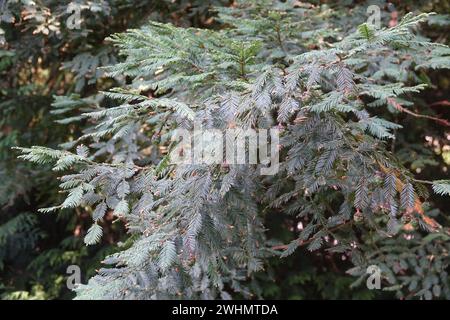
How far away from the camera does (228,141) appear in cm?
183

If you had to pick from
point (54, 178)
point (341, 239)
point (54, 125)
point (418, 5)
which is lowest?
point (54, 178)

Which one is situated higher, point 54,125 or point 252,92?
point 252,92

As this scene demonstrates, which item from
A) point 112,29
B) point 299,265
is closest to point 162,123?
point 112,29

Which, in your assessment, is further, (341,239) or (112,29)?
(112,29)

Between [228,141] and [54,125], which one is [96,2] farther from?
[228,141]

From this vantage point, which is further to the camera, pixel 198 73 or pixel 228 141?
pixel 198 73

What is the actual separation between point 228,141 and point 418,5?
2502mm

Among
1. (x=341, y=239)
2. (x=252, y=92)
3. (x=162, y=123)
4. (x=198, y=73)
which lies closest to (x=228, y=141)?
(x=252, y=92)

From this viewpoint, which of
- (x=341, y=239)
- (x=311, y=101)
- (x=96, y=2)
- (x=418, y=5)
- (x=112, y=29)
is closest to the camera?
(x=311, y=101)

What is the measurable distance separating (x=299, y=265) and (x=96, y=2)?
102 inches

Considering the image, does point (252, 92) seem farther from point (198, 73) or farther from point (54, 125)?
point (54, 125)

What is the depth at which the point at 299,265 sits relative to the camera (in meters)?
4.34

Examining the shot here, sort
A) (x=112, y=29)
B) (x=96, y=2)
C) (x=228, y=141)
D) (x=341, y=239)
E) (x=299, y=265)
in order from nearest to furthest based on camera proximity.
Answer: (x=228, y=141) < (x=341, y=239) < (x=96, y=2) < (x=112, y=29) < (x=299, y=265)

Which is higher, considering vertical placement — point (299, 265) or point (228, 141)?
point (228, 141)
